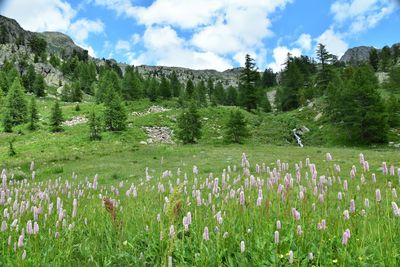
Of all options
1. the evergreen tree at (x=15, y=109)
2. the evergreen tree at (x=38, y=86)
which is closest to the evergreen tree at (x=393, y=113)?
the evergreen tree at (x=15, y=109)

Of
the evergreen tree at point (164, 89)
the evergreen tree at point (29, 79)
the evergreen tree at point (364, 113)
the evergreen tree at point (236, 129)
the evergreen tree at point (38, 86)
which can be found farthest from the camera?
the evergreen tree at point (29, 79)

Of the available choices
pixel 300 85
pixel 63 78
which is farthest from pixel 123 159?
pixel 63 78

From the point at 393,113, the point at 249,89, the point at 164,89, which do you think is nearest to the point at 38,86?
the point at 164,89

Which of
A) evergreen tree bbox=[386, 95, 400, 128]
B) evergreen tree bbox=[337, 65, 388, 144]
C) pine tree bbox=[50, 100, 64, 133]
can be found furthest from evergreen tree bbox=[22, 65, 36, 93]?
evergreen tree bbox=[386, 95, 400, 128]

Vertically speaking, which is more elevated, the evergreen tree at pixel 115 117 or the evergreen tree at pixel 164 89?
the evergreen tree at pixel 164 89

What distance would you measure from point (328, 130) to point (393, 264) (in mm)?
47908

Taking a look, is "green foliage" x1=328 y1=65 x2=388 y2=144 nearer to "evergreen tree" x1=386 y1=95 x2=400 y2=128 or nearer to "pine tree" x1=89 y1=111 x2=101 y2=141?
"evergreen tree" x1=386 y1=95 x2=400 y2=128

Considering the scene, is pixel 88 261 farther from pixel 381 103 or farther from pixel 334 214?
pixel 381 103

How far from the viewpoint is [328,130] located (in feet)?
160

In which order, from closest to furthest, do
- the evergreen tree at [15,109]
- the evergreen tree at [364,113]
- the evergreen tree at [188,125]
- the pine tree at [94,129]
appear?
the evergreen tree at [364,113], the evergreen tree at [188,125], the pine tree at [94,129], the evergreen tree at [15,109]

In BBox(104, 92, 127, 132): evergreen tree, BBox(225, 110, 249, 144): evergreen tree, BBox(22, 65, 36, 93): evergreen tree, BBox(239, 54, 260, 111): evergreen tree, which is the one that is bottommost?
BBox(225, 110, 249, 144): evergreen tree

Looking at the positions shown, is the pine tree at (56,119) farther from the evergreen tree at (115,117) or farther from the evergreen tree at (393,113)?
the evergreen tree at (393,113)

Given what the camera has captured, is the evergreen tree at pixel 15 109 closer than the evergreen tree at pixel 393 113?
No

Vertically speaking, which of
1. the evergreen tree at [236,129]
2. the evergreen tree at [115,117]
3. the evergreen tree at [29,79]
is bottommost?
the evergreen tree at [236,129]
